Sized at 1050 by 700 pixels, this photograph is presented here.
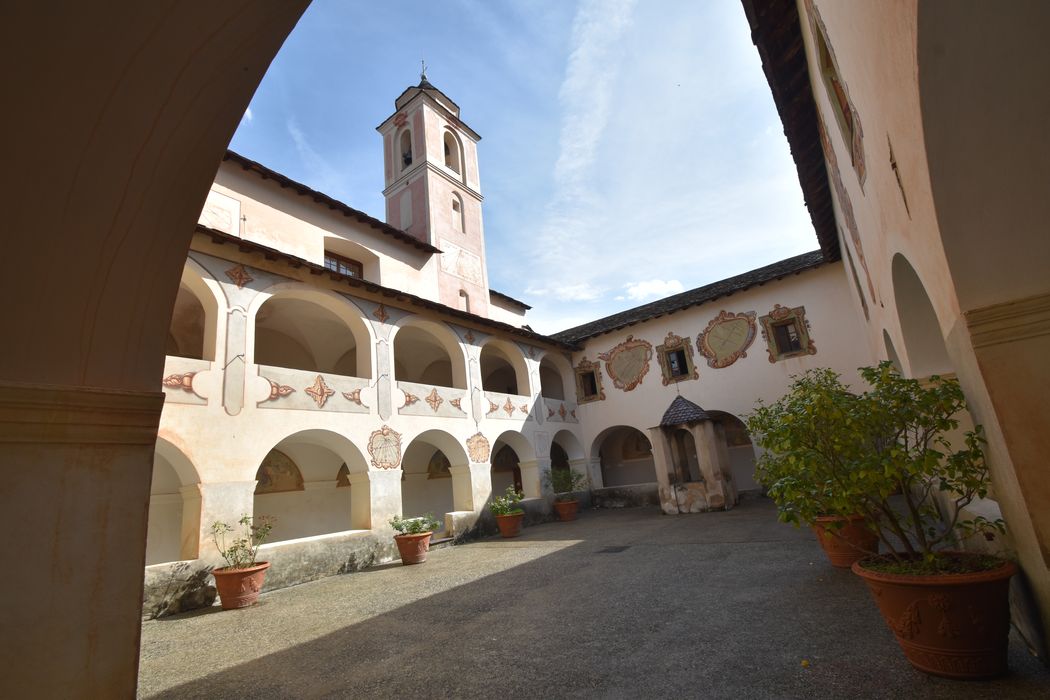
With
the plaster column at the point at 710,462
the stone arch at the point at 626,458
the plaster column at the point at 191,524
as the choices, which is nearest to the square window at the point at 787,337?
the plaster column at the point at 710,462

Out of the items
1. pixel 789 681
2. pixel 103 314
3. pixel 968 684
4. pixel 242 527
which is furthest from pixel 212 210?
pixel 968 684

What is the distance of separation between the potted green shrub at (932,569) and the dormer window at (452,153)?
1764 cm

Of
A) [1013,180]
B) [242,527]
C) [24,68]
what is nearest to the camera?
[24,68]

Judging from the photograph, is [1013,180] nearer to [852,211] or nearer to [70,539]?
[70,539]

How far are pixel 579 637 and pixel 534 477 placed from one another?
10770 millimetres

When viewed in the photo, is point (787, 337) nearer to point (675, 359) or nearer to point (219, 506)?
point (675, 359)

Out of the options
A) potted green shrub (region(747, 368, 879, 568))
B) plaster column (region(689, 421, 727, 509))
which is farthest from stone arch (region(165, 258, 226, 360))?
plaster column (region(689, 421, 727, 509))

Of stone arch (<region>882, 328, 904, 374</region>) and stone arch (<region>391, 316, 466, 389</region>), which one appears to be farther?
stone arch (<region>391, 316, 466, 389</region>)

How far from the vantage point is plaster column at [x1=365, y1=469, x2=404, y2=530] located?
10.2 metres

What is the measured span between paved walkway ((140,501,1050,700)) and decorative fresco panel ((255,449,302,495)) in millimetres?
4997

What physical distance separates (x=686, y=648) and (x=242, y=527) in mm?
7066

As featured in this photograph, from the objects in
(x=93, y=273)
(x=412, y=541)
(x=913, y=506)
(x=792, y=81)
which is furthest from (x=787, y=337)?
(x=93, y=273)

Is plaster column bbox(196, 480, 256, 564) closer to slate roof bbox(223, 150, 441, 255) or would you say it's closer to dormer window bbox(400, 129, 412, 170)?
slate roof bbox(223, 150, 441, 255)

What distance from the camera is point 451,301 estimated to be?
1627 cm
